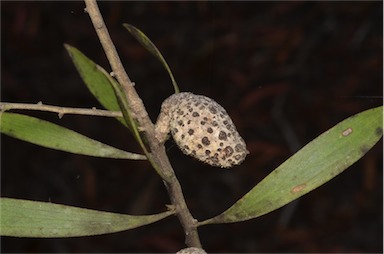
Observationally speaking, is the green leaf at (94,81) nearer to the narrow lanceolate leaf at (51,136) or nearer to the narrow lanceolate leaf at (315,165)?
the narrow lanceolate leaf at (51,136)

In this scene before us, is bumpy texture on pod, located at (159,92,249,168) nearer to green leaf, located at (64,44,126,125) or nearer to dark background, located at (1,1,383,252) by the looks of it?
green leaf, located at (64,44,126,125)

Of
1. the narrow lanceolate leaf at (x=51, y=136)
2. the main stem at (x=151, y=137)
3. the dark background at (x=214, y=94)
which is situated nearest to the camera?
the main stem at (x=151, y=137)

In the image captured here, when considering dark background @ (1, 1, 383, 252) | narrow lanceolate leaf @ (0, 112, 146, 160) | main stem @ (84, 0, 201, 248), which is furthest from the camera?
dark background @ (1, 1, 383, 252)

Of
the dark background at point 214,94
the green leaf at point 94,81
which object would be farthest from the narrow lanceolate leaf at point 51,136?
the dark background at point 214,94

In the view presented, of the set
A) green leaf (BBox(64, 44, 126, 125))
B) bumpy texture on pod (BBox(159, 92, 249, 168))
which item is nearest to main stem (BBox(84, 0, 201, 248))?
bumpy texture on pod (BBox(159, 92, 249, 168))

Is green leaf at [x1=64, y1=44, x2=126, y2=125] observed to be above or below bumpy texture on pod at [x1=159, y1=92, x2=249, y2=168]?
above

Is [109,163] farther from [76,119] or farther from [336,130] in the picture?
[336,130]
